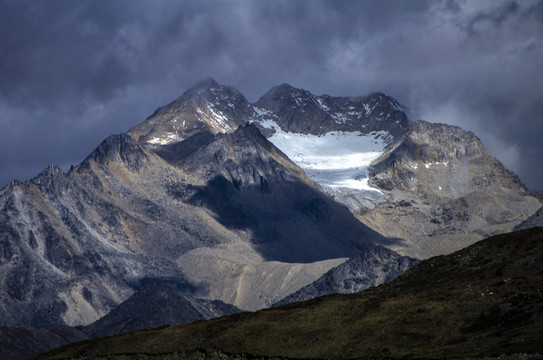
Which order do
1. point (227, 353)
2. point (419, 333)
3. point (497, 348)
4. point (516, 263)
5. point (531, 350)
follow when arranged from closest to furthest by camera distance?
point (531, 350) < point (497, 348) < point (419, 333) < point (227, 353) < point (516, 263)

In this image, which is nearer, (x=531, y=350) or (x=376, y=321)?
(x=531, y=350)

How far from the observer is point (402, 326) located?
3460 inches

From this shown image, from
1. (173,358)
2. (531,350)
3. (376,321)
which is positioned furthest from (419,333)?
(173,358)

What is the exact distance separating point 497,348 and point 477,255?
170 ft

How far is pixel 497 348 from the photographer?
72.6 m

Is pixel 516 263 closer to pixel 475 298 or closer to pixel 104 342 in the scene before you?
pixel 475 298

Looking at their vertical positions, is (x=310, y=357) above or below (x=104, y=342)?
below

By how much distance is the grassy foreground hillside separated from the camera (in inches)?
3130

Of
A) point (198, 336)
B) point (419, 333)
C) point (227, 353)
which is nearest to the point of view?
point (419, 333)

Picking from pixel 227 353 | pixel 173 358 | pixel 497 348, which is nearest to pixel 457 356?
pixel 497 348

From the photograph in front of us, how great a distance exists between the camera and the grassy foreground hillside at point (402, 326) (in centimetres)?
7950

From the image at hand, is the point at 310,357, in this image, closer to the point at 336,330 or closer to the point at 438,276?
the point at 336,330

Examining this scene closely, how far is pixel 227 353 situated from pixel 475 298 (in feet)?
101

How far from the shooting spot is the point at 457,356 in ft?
241
